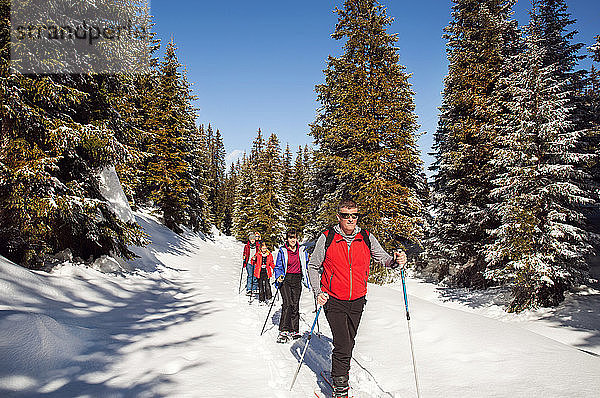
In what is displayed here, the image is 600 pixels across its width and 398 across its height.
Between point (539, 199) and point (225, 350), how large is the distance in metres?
11.2

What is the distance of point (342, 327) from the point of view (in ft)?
12.9

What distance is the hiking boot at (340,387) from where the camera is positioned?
150 inches

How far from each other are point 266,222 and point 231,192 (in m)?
34.6

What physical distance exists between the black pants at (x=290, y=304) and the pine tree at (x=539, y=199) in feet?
26.1

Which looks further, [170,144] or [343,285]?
[170,144]

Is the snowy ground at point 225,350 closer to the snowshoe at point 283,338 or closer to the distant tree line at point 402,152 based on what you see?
the snowshoe at point 283,338

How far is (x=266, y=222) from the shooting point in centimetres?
3047

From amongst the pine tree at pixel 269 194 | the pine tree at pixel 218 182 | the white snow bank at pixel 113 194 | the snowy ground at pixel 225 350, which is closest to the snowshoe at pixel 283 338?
the snowy ground at pixel 225 350

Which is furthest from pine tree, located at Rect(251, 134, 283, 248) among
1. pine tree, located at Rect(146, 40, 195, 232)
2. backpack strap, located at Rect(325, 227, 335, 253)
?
backpack strap, located at Rect(325, 227, 335, 253)

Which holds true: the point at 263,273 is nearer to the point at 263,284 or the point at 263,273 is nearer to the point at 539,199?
the point at 263,284

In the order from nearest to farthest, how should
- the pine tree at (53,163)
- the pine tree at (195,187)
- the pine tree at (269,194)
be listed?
the pine tree at (53,163) → the pine tree at (195,187) → the pine tree at (269,194)

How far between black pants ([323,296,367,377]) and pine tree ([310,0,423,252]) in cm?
1096

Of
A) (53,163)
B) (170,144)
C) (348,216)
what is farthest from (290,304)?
(170,144)


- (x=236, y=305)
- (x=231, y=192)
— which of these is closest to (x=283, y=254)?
(x=236, y=305)
